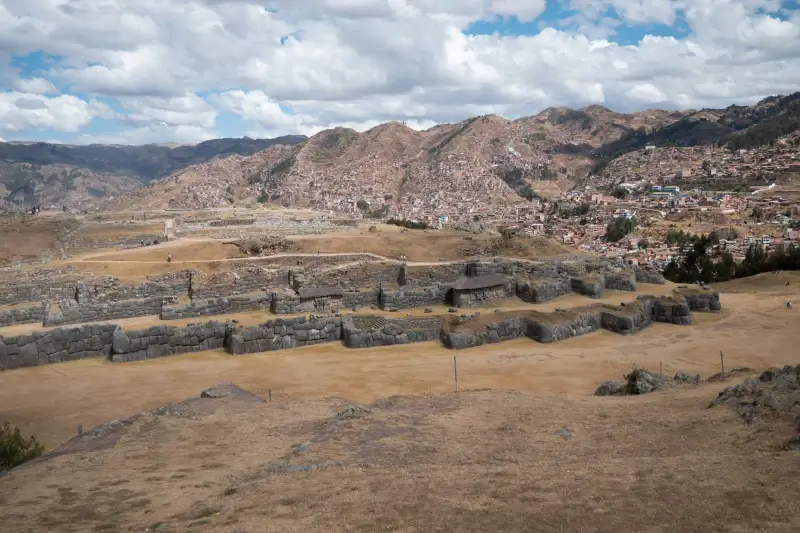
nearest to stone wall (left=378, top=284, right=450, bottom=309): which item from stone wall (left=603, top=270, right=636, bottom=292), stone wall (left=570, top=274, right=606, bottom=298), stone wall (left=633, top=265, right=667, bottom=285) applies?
stone wall (left=570, top=274, right=606, bottom=298)

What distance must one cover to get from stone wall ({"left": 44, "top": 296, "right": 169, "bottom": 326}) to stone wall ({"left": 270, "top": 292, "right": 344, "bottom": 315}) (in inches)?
188

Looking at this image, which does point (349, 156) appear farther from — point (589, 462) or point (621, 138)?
point (589, 462)

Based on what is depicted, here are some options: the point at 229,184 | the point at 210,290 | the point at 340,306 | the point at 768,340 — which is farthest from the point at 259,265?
the point at 229,184

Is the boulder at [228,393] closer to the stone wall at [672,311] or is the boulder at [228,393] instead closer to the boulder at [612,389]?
the boulder at [612,389]

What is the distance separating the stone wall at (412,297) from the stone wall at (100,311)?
9555mm

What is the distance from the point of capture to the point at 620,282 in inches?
1226

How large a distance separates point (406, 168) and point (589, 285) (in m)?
87.3

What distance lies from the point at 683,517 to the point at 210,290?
25144 mm

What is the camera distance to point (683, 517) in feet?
18.6

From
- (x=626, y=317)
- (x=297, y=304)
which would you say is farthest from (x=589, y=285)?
(x=297, y=304)

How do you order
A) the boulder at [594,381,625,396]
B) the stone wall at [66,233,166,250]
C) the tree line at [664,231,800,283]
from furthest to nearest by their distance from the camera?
the stone wall at [66,233,166,250] < the tree line at [664,231,800,283] < the boulder at [594,381,625,396]

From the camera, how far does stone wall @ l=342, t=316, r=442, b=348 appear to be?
20078mm

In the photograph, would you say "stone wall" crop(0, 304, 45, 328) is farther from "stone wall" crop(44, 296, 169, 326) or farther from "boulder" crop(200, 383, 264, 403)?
"boulder" crop(200, 383, 264, 403)

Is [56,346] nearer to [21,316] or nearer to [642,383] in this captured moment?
[21,316]
